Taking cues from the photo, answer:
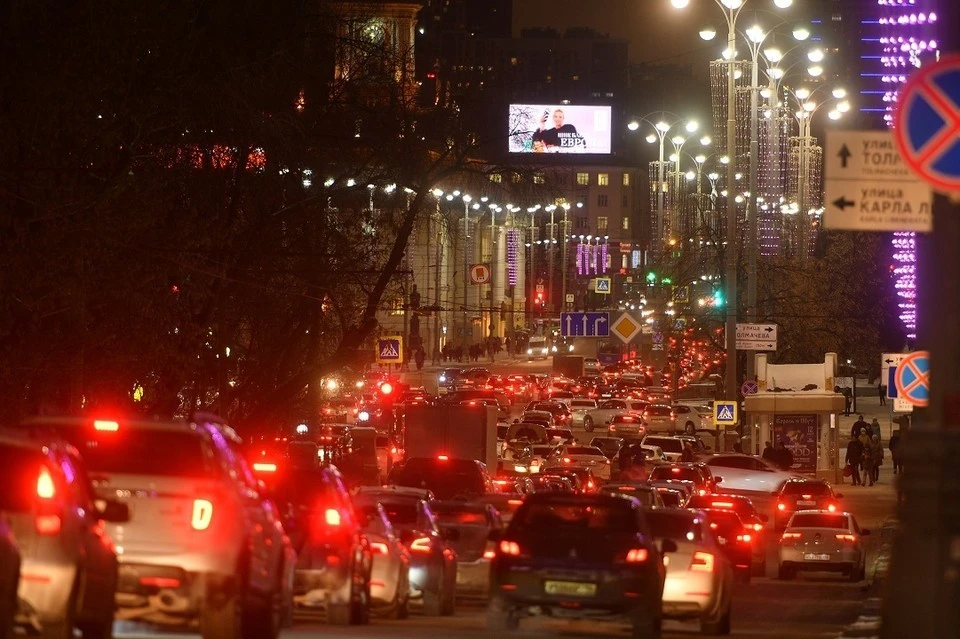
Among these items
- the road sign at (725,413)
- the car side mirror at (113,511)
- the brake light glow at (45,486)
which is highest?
the road sign at (725,413)

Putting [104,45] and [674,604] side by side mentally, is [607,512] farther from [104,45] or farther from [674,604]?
[104,45]

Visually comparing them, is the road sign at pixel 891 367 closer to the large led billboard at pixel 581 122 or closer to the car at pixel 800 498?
the car at pixel 800 498

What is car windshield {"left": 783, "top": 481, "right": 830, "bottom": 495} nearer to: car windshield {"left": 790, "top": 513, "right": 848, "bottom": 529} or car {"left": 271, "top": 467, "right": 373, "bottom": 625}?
car windshield {"left": 790, "top": 513, "right": 848, "bottom": 529}

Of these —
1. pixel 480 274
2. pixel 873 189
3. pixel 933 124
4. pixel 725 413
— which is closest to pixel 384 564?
pixel 873 189

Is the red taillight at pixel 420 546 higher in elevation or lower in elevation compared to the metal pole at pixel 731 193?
lower

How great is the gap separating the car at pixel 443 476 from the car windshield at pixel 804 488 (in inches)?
423

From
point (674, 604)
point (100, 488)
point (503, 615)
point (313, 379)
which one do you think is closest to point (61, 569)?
point (100, 488)

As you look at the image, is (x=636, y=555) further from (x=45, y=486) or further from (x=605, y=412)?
(x=605, y=412)

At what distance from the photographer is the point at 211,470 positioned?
12.6m

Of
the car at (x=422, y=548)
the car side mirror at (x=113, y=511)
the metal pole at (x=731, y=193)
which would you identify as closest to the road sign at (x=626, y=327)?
the metal pole at (x=731, y=193)

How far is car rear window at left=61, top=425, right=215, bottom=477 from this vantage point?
12.7 meters

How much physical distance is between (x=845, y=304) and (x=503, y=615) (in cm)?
6633

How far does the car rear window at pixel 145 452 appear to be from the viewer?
499 inches

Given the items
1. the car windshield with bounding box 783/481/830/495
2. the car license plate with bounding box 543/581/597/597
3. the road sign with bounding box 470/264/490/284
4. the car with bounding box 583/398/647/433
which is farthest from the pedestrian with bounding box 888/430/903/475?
the road sign with bounding box 470/264/490/284
